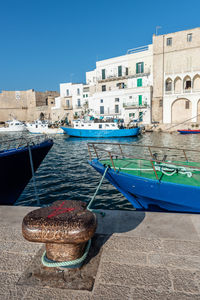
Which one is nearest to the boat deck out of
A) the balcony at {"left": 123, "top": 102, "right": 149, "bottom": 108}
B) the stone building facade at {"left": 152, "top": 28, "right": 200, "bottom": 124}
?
the stone building facade at {"left": 152, "top": 28, "right": 200, "bottom": 124}

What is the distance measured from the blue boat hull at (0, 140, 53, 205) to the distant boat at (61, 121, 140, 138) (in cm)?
2222

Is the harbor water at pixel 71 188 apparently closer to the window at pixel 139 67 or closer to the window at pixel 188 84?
the window at pixel 188 84

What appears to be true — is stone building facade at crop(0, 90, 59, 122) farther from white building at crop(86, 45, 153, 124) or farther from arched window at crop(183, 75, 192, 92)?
arched window at crop(183, 75, 192, 92)

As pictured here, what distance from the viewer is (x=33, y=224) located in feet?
7.49

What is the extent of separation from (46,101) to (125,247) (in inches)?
2750

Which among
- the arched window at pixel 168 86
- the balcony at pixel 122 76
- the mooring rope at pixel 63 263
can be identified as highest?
the balcony at pixel 122 76

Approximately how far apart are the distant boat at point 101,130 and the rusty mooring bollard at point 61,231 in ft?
91.4

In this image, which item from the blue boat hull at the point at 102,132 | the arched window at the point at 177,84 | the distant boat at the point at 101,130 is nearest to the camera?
the blue boat hull at the point at 102,132

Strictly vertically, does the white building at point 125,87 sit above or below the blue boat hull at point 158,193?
above

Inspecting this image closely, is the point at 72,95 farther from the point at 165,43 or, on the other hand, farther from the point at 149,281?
the point at 149,281

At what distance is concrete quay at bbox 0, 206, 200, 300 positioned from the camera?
6.72ft

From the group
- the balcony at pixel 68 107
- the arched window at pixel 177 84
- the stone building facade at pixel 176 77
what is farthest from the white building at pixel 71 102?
the arched window at pixel 177 84

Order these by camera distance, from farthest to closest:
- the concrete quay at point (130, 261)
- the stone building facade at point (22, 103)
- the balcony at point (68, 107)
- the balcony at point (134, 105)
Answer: the stone building facade at point (22, 103)
the balcony at point (68, 107)
the balcony at point (134, 105)
the concrete quay at point (130, 261)

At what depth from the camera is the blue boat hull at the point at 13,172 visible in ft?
24.0
